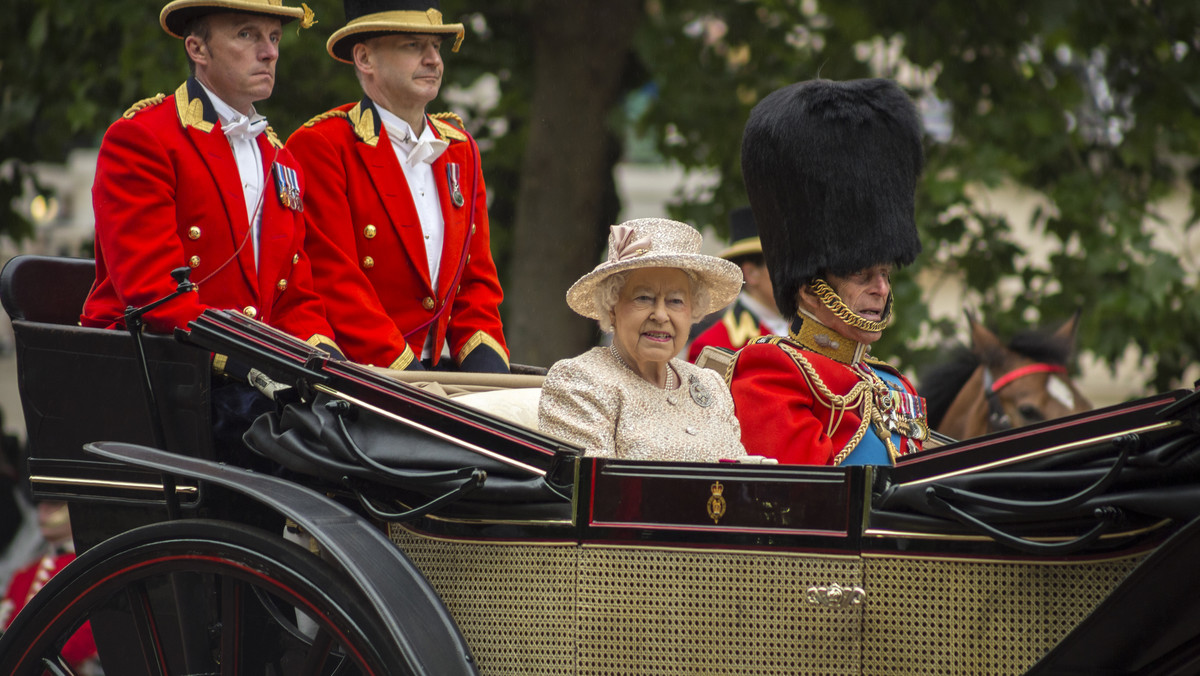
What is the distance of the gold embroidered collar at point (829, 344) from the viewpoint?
320 cm

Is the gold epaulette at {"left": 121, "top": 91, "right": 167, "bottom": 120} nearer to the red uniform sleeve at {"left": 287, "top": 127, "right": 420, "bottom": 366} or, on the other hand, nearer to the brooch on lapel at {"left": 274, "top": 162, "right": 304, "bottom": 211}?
the brooch on lapel at {"left": 274, "top": 162, "right": 304, "bottom": 211}

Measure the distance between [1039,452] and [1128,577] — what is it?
0.80 ft

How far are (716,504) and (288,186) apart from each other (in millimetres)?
1482

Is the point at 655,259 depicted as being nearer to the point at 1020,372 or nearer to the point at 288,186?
the point at 288,186

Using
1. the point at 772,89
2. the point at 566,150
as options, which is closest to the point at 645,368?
the point at 566,150

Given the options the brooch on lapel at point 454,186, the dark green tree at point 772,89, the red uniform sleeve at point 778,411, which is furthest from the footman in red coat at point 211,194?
the dark green tree at point 772,89

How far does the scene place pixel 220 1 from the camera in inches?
122

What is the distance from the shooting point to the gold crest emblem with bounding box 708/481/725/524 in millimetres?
2406

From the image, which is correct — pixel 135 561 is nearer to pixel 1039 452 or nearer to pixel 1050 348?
pixel 1039 452

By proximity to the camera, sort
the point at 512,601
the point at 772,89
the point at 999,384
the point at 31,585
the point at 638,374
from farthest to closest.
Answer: the point at 772,89 < the point at 31,585 < the point at 999,384 < the point at 638,374 < the point at 512,601

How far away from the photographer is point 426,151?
3.61 m

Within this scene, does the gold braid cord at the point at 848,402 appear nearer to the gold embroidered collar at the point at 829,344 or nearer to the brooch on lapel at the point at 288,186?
the gold embroidered collar at the point at 829,344

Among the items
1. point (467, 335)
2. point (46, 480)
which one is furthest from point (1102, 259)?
point (46, 480)

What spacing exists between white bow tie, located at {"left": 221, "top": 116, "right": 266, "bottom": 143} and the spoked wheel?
1.04 metres
